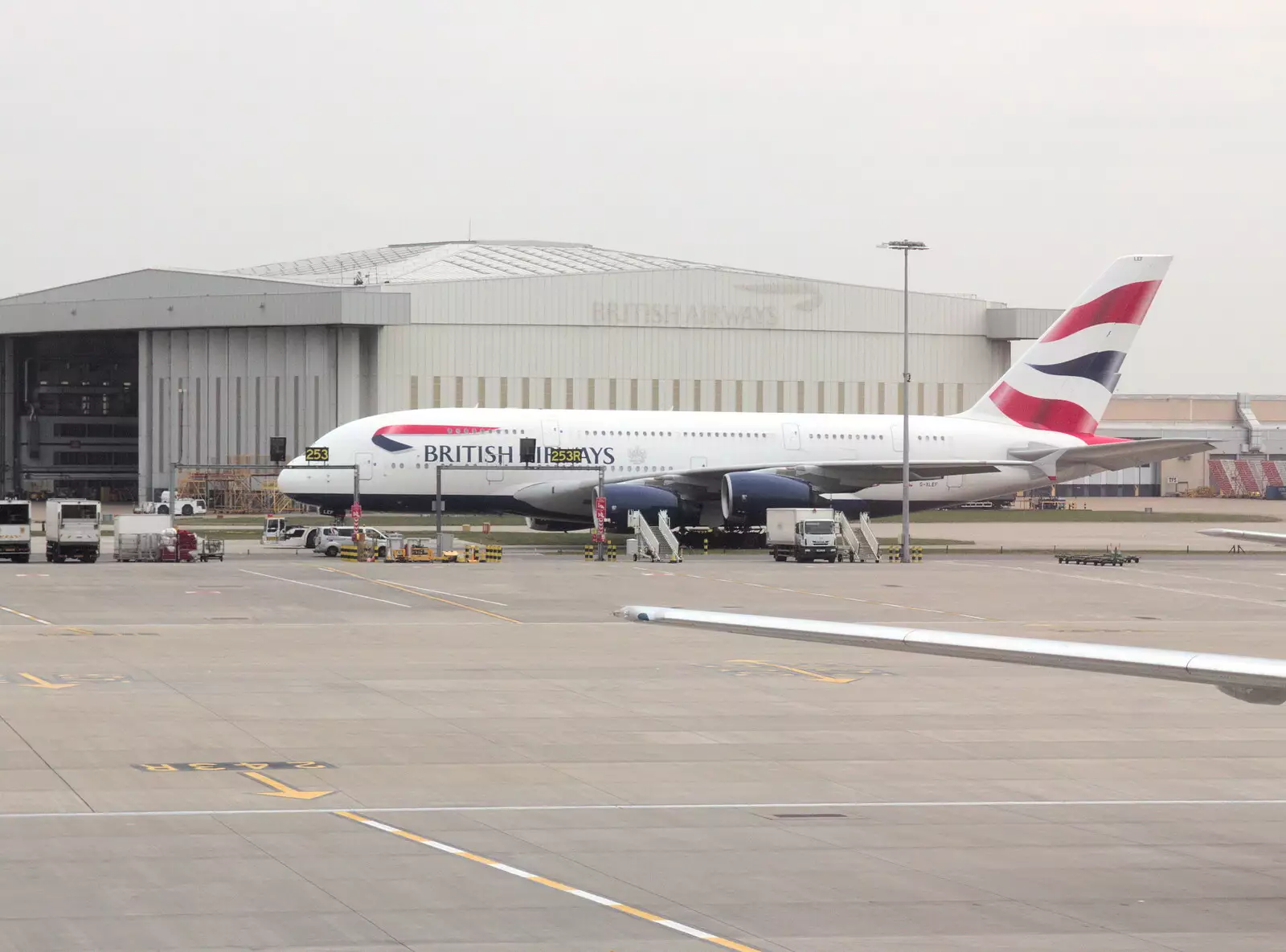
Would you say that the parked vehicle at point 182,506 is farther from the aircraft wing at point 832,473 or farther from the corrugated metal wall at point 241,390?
the aircraft wing at point 832,473

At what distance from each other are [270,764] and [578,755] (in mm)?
3845

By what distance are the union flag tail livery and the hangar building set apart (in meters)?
40.4

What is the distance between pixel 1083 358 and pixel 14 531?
4586 cm

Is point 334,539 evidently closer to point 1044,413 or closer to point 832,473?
point 832,473

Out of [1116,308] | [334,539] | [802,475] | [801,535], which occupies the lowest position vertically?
[334,539]

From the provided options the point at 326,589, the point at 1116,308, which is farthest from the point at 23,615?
the point at 1116,308

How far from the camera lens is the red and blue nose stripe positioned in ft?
213

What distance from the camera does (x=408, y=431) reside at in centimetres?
6531

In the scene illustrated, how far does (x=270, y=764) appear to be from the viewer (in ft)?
63.8

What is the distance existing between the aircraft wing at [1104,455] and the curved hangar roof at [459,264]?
46.8 metres

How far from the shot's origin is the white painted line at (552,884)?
12078mm

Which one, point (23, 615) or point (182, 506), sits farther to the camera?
point (182, 506)

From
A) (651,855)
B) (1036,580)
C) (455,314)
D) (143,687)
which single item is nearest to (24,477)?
(455,314)

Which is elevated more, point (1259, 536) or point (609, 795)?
point (1259, 536)
